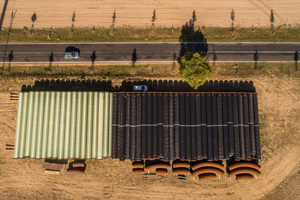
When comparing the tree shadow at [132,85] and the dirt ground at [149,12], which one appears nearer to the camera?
the tree shadow at [132,85]

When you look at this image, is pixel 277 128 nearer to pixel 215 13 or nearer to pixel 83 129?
pixel 215 13

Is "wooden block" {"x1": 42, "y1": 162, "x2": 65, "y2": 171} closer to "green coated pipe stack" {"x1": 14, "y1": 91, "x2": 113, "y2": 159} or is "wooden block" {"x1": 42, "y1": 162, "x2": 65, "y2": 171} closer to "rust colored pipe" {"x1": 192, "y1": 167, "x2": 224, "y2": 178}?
"green coated pipe stack" {"x1": 14, "y1": 91, "x2": 113, "y2": 159}

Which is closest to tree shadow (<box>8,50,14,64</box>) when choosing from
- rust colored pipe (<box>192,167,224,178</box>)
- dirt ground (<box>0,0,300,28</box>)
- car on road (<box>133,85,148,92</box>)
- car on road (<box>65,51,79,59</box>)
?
dirt ground (<box>0,0,300,28</box>)

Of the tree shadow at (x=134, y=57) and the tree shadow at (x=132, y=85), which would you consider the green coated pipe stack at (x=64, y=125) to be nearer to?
the tree shadow at (x=132, y=85)

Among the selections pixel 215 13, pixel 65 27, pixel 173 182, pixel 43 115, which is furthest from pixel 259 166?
pixel 65 27

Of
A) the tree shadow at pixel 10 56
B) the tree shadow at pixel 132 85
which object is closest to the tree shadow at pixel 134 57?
the tree shadow at pixel 132 85

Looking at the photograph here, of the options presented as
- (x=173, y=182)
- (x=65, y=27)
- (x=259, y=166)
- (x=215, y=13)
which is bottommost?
(x=173, y=182)
